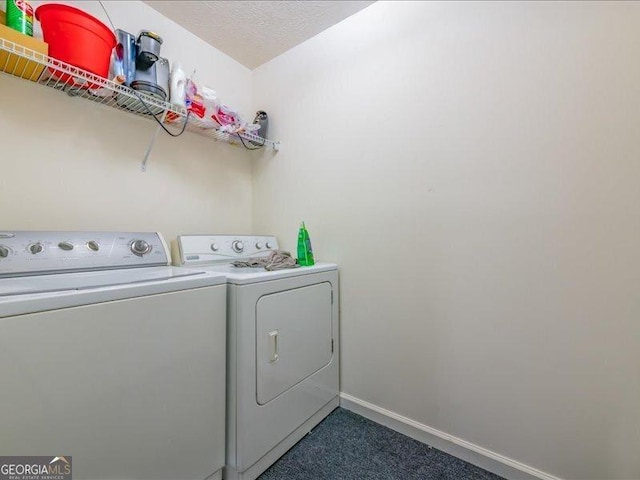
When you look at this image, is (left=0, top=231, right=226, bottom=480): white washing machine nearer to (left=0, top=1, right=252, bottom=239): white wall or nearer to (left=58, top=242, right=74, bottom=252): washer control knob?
(left=58, top=242, right=74, bottom=252): washer control knob

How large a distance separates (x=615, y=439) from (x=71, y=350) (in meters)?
1.86

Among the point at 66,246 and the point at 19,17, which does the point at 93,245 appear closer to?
Result: the point at 66,246

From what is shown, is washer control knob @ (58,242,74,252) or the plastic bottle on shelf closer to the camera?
washer control knob @ (58,242,74,252)

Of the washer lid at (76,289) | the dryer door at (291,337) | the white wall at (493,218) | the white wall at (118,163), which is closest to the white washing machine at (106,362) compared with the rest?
the washer lid at (76,289)

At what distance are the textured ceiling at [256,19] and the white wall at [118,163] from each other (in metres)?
0.10

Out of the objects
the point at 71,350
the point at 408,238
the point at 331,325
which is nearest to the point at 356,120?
the point at 408,238

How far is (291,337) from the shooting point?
1427 millimetres

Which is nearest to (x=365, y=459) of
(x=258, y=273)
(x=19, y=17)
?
(x=258, y=273)

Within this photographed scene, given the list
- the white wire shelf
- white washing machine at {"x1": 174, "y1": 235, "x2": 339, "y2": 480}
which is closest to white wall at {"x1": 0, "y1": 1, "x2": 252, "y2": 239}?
the white wire shelf

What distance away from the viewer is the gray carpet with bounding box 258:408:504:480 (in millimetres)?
1277

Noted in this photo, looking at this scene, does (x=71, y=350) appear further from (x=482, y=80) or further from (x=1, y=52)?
(x=482, y=80)

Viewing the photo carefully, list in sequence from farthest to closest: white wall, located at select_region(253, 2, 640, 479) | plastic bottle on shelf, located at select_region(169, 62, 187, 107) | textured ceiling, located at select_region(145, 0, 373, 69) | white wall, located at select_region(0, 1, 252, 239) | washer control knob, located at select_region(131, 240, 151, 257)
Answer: textured ceiling, located at select_region(145, 0, 373, 69) → plastic bottle on shelf, located at select_region(169, 62, 187, 107) → washer control knob, located at select_region(131, 240, 151, 257) → white wall, located at select_region(0, 1, 252, 239) → white wall, located at select_region(253, 2, 640, 479)
